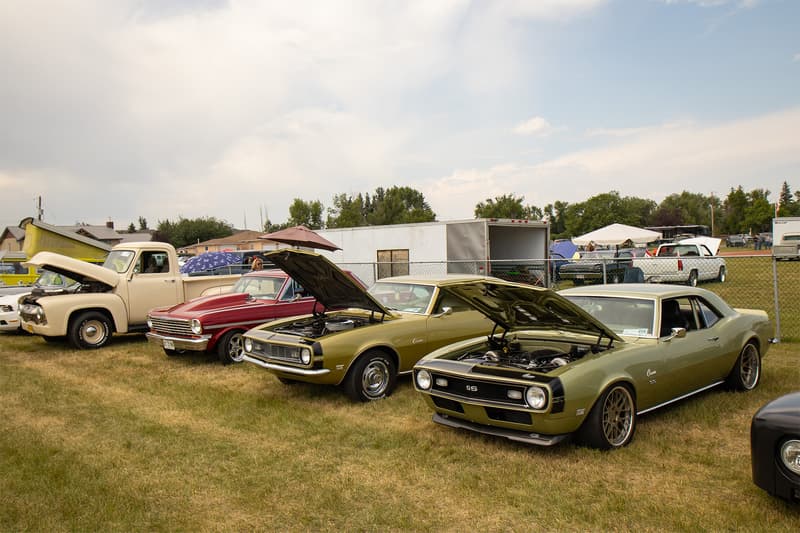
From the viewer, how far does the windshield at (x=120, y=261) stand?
1165cm

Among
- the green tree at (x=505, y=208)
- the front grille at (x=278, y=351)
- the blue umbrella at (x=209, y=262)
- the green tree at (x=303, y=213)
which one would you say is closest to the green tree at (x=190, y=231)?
the green tree at (x=303, y=213)

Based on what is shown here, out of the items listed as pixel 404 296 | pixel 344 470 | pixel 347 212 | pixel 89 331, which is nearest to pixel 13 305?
pixel 89 331

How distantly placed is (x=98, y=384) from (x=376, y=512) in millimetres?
5894

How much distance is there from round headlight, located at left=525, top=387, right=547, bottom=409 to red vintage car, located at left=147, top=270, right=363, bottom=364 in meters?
5.00

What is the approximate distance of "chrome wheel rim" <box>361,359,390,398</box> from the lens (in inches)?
265

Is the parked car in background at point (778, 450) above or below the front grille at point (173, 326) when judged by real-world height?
below

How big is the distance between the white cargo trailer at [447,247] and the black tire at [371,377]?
7.86 metres

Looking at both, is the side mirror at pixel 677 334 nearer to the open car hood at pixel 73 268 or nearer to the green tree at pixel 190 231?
the open car hood at pixel 73 268

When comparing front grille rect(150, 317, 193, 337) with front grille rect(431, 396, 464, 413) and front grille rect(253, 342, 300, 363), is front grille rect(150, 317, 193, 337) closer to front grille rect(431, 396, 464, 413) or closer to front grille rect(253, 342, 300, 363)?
front grille rect(253, 342, 300, 363)

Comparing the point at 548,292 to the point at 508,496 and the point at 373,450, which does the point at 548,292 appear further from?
the point at 373,450

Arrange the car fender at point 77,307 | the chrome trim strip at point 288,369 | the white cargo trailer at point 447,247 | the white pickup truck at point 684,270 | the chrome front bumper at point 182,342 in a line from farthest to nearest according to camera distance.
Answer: the white pickup truck at point 684,270 → the white cargo trailer at point 447,247 → the car fender at point 77,307 → the chrome front bumper at point 182,342 → the chrome trim strip at point 288,369

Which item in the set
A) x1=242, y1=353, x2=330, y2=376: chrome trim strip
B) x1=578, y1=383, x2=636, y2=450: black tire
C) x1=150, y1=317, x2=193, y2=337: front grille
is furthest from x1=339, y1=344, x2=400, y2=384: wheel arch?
x1=150, y1=317, x2=193, y2=337: front grille

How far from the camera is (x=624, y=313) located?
583cm

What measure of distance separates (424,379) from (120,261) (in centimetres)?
892
